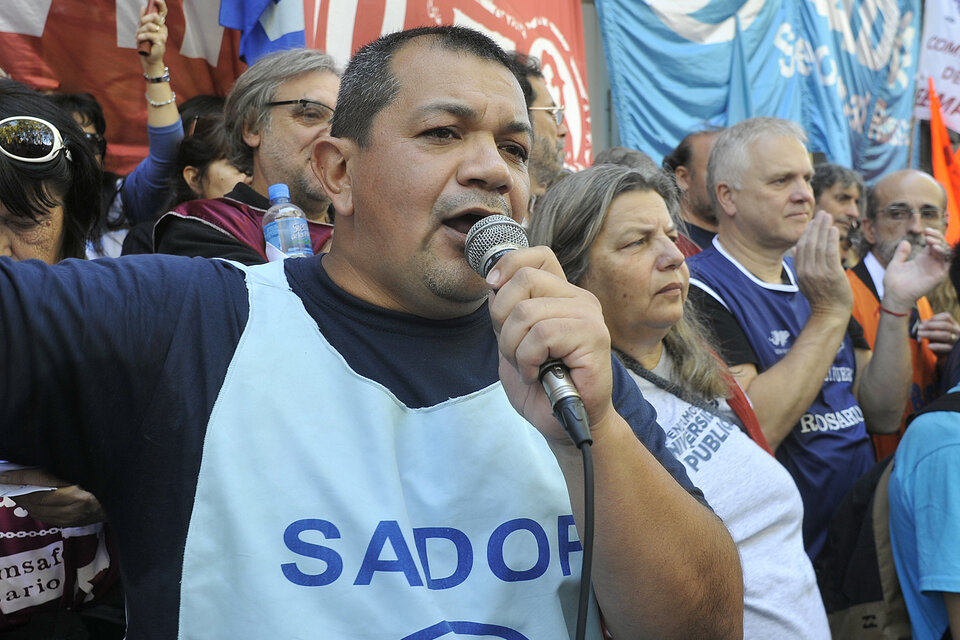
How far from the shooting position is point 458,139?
157 centimetres

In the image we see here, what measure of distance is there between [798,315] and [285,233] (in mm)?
2029

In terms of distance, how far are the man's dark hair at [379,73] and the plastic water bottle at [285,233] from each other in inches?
26.0

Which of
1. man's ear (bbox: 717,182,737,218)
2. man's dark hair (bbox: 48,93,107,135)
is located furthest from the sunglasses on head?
man's ear (bbox: 717,182,737,218)

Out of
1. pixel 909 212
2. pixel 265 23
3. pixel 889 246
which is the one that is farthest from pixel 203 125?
pixel 909 212

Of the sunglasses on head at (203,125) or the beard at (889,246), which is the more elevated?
the sunglasses on head at (203,125)

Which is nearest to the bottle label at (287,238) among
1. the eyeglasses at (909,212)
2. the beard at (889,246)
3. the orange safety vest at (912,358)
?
the orange safety vest at (912,358)

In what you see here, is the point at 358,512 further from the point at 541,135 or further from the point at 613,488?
the point at 541,135

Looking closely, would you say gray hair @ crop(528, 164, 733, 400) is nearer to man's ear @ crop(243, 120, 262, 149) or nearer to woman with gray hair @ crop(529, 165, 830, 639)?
woman with gray hair @ crop(529, 165, 830, 639)

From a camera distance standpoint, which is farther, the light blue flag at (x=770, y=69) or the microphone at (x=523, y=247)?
the light blue flag at (x=770, y=69)

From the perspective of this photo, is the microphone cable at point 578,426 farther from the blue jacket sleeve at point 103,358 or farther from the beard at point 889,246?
the beard at point 889,246

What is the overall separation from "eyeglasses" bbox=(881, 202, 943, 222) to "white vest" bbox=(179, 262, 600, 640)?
440 cm

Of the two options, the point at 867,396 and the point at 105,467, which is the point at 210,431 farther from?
the point at 867,396

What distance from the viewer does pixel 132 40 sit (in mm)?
3752

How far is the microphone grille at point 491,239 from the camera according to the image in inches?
51.1
